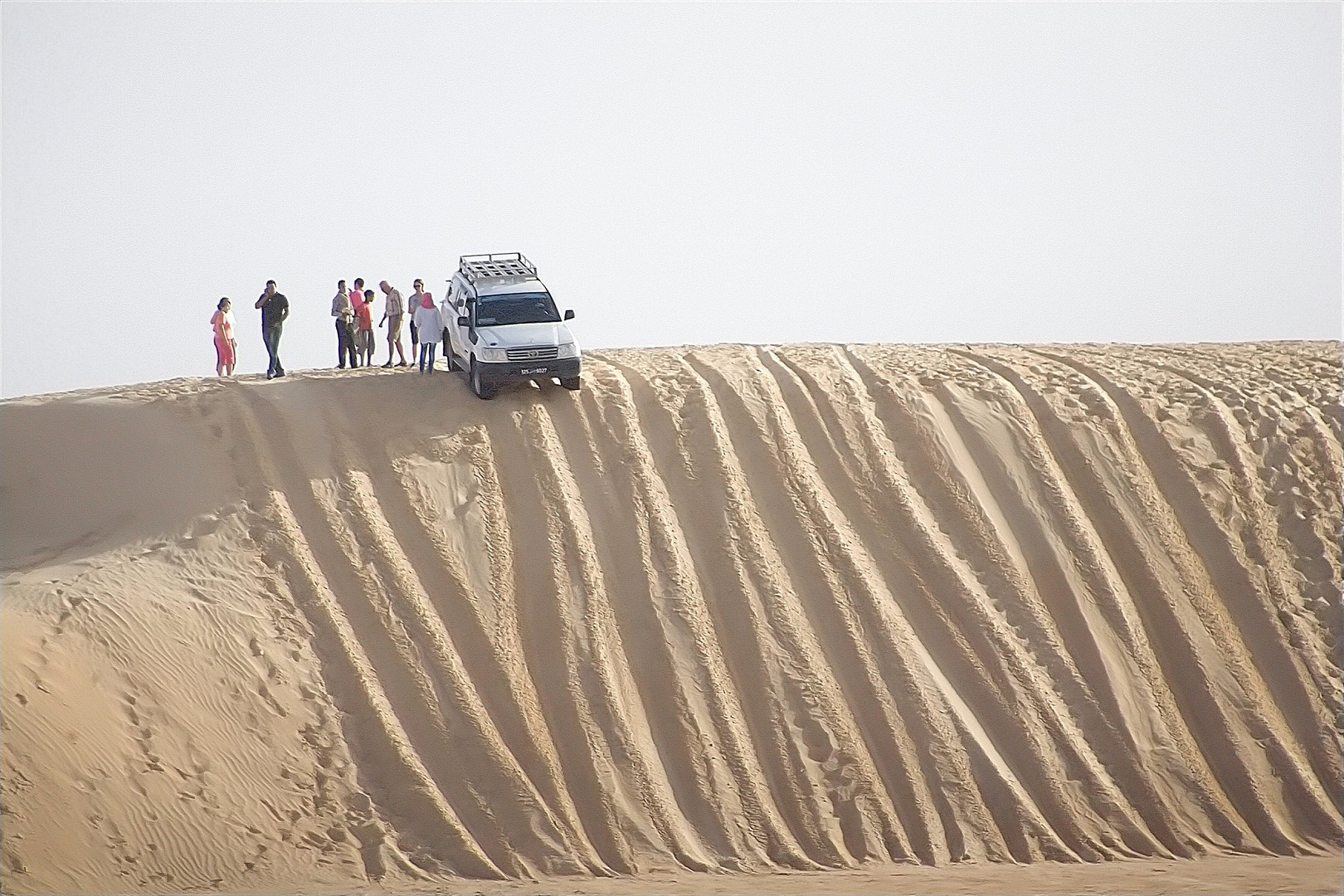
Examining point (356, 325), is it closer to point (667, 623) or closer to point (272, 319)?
point (272, 319)

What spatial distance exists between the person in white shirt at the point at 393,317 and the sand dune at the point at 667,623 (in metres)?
1.44

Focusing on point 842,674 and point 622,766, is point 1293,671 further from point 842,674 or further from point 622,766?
point 622,766

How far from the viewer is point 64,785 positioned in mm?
11445

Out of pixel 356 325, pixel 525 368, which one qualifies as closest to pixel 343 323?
pixel 356 325

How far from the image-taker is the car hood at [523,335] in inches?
647

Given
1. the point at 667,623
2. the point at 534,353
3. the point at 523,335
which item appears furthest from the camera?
the point at 523,335

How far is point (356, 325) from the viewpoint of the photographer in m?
19.3

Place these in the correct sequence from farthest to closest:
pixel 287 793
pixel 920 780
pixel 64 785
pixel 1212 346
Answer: pixel 1212 346, pixel 920 780, pixel 287 793, pixel 64 785

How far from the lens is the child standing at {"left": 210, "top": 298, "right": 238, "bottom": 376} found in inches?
735

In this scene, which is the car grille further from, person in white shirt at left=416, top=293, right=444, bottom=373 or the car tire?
person in white shirt at left=416, top=293, right=444, bottom=373

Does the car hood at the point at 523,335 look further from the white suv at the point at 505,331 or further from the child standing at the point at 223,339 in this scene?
the child standing at the point at 223,339

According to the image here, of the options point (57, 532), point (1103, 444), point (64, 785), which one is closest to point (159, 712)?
point (64, 785)

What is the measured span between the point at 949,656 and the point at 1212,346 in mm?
9380

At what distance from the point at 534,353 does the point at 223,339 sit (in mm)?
5870
